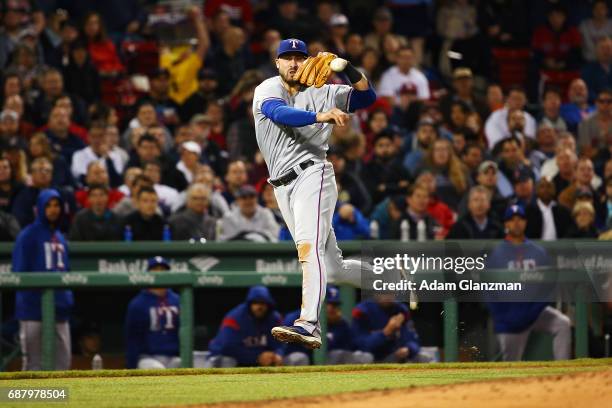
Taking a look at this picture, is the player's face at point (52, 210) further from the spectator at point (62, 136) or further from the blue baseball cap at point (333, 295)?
the blue baseball cap at point (333, 295)

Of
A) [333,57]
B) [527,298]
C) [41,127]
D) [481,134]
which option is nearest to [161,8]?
[41,127]

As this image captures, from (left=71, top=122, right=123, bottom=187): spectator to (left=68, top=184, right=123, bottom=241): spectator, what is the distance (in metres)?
1.19

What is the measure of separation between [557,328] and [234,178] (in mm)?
3432

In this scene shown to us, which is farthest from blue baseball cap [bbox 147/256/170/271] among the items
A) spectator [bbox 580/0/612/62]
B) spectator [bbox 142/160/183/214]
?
spectator [bbox 580/0/612/62]

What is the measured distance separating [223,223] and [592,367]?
4208 millimetres

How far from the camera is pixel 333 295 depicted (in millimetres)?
11219

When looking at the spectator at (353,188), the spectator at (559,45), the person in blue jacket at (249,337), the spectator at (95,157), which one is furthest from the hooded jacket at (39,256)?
the spectator at (559,45)

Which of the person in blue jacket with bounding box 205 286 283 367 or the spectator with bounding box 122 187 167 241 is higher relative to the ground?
the spectator with bounding box 122 187 167 241

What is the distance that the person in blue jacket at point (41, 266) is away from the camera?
10891 mm

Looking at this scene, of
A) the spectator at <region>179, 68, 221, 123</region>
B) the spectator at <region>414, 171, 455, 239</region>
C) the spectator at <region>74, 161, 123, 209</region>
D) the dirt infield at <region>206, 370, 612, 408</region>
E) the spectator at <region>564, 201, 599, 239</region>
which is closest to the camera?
the dirt infield at <region>206, 370, 612, 408</region>

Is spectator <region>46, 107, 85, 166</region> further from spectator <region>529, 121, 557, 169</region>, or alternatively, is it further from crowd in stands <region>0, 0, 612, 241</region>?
spectator <region>529, 121, 557, 169</region>

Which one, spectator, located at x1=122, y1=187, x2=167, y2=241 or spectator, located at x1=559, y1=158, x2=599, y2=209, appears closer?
spectator, located at x1=122, y1=187, x2=167, y2=241

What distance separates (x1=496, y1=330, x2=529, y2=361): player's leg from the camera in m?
10.6

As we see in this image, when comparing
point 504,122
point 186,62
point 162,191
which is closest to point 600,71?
point 504,122
